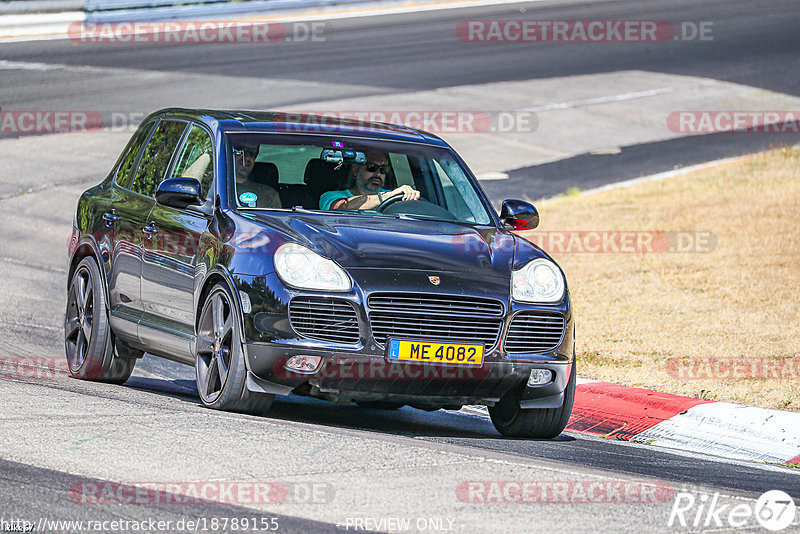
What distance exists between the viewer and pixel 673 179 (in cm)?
1991

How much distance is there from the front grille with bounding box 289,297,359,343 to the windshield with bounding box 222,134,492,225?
1.11 metres

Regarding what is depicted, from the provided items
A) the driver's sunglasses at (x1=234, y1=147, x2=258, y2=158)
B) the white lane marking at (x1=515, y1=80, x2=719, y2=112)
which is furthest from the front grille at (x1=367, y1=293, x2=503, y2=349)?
the white lane marking at (x1=515, y1=80, x2=719, y2=112)

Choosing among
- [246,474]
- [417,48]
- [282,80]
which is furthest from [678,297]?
[417,48]

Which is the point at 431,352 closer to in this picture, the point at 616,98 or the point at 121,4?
the point at 616,98

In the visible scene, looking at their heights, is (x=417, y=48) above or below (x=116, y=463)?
above

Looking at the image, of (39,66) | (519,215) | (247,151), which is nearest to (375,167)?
(247,151)

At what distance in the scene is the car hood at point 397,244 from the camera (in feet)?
24.2

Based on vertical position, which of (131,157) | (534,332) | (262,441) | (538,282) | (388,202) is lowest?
(262,441)

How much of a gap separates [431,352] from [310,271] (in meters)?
0.77

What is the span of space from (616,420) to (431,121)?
14.4 m

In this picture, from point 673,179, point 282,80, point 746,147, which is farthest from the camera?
point 282,80

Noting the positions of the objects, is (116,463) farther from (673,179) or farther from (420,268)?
(673,179)

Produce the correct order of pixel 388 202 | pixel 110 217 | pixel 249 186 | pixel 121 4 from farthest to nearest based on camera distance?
pixel 121 4
pixel 110 217
pixel 388 202
pixel 249 186

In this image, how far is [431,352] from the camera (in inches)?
287
